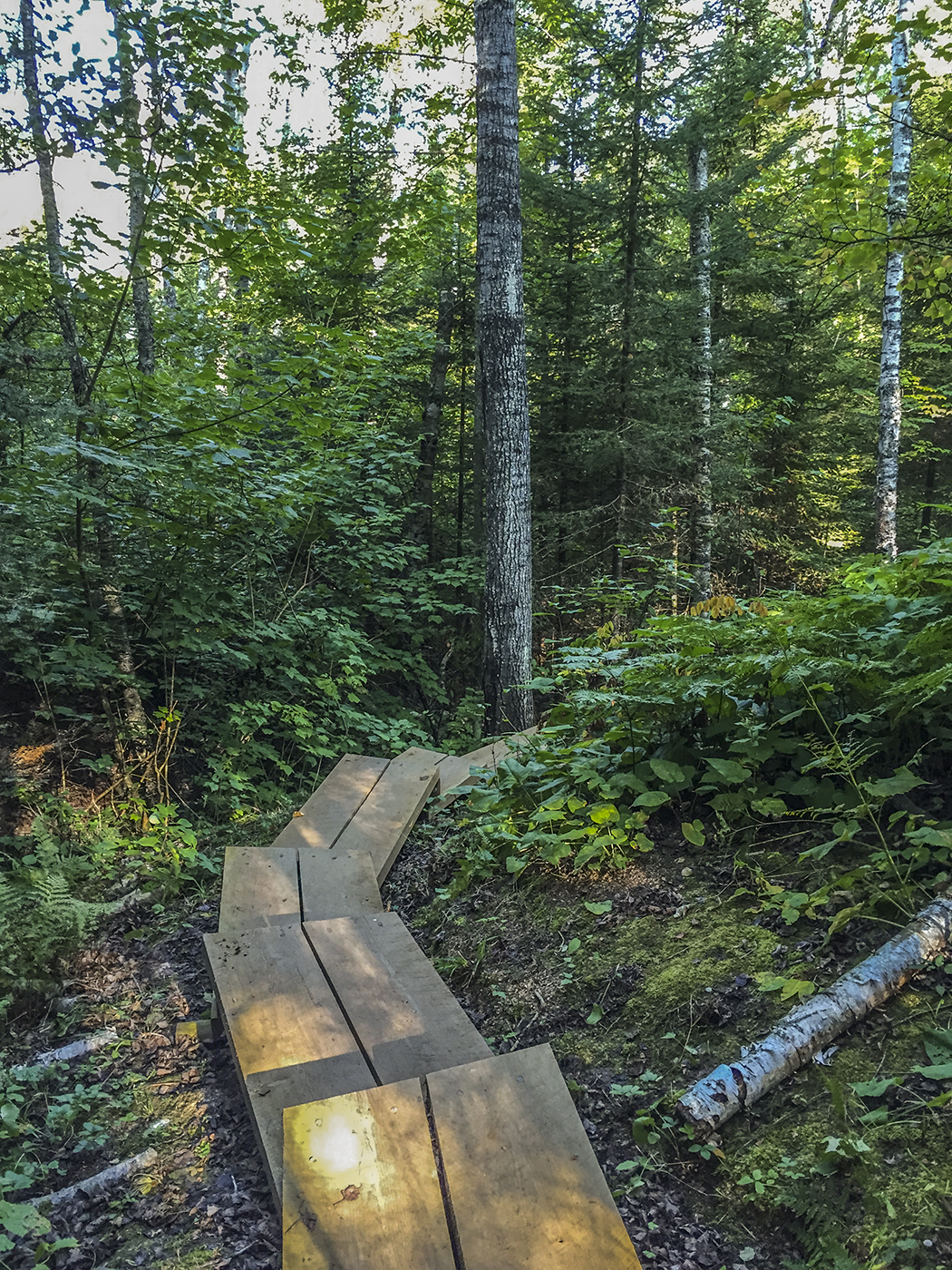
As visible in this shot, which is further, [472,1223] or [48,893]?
[48,893]

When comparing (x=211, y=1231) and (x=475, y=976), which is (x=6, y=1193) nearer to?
(x=211, y=1231)

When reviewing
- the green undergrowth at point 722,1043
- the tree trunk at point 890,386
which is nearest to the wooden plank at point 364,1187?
the green undergrowth at point 722,1043

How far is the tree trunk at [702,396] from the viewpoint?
31.9 feet

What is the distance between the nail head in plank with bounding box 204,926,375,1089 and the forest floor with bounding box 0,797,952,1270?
0.26 meters

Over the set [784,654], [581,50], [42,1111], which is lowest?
[42,1111]

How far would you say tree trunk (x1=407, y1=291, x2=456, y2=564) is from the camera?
10.1m

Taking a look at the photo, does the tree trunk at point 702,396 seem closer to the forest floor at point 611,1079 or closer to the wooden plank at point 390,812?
the wooden plank at point 390,812

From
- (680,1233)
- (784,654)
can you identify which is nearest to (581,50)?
(784,654)

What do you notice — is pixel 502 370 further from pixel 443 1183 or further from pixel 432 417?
pixel 443 1183

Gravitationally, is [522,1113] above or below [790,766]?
below

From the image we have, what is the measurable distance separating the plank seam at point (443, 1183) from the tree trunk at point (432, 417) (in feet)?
28.0

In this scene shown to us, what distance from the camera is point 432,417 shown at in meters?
10.1

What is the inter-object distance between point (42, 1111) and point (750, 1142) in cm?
246

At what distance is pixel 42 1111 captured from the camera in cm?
249
